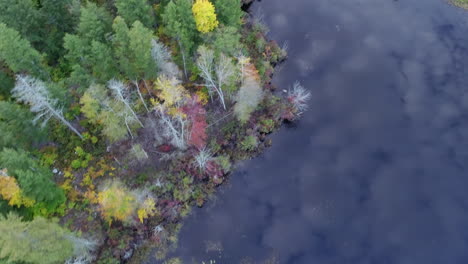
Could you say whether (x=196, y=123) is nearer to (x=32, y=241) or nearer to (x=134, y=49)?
(x=134, y=49)

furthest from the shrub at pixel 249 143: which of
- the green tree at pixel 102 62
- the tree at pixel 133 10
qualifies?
the tree at pixel 133 10

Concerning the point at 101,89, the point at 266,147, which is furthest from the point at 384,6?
the point at 101,89

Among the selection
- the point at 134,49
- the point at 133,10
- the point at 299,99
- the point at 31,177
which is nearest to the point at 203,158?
the point at 134,49

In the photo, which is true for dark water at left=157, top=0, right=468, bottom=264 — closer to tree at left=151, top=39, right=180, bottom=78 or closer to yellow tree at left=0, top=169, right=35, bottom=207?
tree at left=151, top=39, right=180, bottom=78

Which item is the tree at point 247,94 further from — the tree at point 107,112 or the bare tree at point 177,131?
the tree at point 107,112

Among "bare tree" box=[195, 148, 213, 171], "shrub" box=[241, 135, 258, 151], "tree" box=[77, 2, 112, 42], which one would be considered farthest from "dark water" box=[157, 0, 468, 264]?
"tree" box=[77, 2, 112, 42]

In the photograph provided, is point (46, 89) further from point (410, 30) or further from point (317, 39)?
point (410, 30)
